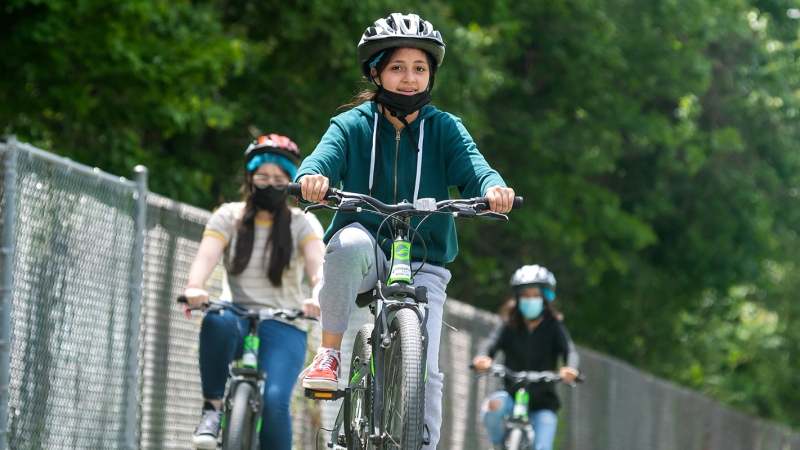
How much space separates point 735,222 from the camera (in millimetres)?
26297

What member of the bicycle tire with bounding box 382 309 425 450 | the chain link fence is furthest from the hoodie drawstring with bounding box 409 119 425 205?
the chain link fence

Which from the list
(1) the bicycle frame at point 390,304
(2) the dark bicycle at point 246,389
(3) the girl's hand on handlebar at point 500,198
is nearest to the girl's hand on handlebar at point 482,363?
(2) the dark bicycle at point 246,389

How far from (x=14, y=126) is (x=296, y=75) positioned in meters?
4.61

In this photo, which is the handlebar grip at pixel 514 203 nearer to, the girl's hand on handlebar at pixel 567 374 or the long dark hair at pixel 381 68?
the long dark hair at pixel 381 68

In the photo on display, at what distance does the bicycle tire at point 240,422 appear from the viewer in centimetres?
675

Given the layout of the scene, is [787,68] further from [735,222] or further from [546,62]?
[546,62]

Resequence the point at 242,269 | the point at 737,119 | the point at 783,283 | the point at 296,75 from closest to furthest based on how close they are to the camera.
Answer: the point at 242,269, the point at 296,75, the point at 737,119, the point at 783,283

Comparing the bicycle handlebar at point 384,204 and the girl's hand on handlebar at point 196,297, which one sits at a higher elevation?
the bicycle handlebar at point 384,204

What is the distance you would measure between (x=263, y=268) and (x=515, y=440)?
144 inches

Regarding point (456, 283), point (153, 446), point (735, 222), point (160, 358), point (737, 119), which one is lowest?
point (153, 446)

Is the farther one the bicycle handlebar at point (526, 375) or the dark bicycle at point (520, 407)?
the bicycle handlebar at point (526, 375)

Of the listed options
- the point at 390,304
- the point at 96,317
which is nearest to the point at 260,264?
the point at 96,317

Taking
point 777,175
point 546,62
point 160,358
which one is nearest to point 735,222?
point 777,175

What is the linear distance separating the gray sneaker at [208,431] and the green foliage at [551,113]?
8520mm
